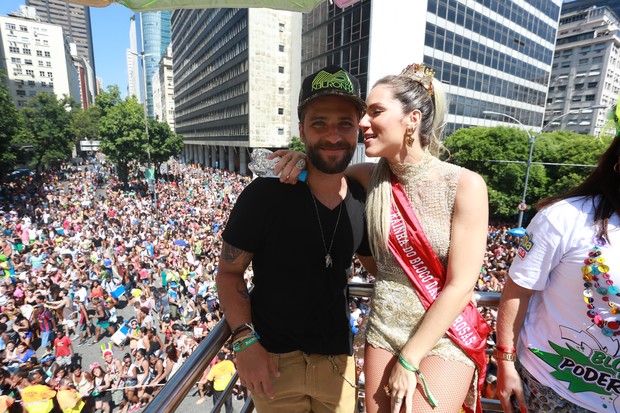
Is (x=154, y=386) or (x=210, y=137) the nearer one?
(x=154, y=386)

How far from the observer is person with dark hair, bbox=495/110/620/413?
159 cm

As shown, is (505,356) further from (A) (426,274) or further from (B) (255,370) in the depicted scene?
(B) (255,370)

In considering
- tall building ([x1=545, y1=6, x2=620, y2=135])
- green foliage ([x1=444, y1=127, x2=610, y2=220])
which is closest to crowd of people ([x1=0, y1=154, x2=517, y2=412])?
green foliage ([x1=444, y1=127, x2=610, y2=220])

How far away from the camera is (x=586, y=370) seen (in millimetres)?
1640

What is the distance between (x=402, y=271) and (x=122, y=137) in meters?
44.3

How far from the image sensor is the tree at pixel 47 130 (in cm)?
4950

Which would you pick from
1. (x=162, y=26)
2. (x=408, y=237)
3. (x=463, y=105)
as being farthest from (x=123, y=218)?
(x=162, y=26)

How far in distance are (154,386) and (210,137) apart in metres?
62.2

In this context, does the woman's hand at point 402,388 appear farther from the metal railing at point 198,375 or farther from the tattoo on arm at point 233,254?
the tattoo on arm at point 233,254

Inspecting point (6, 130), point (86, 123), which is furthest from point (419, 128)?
Result: point (86, 123)

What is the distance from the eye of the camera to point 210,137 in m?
64.9

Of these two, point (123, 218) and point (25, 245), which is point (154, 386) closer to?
point (25, 245)

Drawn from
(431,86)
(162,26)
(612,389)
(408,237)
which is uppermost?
(162,26)

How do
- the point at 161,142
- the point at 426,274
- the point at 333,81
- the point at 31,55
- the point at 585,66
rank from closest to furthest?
the point at 426,274 < the point at 333,81 < the point at 161,142 < the point at 585,66 < the point at 31,55
